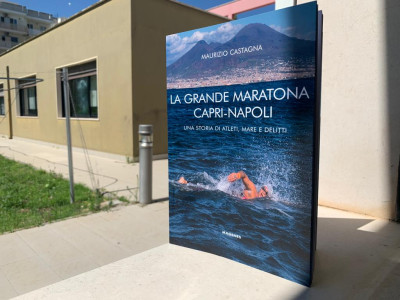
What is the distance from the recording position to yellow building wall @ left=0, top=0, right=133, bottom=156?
9.64 metres

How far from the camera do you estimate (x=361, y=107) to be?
4.29 m

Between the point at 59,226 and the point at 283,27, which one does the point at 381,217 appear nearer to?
the point at 283,27

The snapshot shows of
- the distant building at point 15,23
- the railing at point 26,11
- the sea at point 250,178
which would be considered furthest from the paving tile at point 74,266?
the railing at point 26,11

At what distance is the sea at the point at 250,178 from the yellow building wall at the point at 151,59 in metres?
6.59

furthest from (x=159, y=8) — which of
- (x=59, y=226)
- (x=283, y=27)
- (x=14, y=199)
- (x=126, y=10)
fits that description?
(x=283, y=27)

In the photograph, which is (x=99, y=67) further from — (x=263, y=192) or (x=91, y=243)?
(x=263, y=192)

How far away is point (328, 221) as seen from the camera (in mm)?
4172

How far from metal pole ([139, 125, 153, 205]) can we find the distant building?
6838 cm

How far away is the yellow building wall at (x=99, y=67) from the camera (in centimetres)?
964

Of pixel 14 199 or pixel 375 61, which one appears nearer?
pixel 375 61

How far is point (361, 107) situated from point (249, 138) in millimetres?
2367

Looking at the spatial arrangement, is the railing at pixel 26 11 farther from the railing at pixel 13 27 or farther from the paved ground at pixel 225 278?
the paved ground at pixel 225 278

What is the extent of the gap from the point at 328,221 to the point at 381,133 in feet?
4.28

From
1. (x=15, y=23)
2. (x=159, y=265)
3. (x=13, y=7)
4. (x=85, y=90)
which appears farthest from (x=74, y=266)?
(x=13, y=7)
